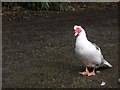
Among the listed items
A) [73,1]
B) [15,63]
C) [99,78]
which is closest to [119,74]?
[99,78]

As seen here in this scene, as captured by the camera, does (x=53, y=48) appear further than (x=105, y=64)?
Yes

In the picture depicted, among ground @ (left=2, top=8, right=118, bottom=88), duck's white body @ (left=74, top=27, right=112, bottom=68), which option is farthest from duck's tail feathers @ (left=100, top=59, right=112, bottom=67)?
duck's white body @ (left=74, top=27, right=112, bottom=68)

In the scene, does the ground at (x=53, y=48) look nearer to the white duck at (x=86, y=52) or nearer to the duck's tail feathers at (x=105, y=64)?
the duck's tail feathers at (x=105, y=64)

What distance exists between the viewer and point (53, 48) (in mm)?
7398

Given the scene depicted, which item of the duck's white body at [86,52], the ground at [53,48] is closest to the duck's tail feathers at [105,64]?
the ground at [53,48]

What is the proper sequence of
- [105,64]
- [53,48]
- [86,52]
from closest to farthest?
[86,52]
[105,64]
[53,48]

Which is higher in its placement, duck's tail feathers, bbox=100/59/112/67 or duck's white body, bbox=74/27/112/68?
duck's white body, bbox=74/27/112/68

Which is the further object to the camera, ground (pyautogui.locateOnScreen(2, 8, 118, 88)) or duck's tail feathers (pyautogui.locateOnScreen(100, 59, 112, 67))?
duck's tail feathers (pyautogui.locateOnScreen(100, 59, 112, 67))

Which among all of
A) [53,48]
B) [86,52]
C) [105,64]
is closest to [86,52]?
[86,52]

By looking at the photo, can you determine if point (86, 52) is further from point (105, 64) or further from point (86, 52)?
point (105, 64)

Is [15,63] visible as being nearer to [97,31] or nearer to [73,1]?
[97,31]

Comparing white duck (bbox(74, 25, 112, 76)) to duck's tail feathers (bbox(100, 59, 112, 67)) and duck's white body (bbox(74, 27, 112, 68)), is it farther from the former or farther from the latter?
duck's tail feathers (bbox(100, 59, 112, 67))

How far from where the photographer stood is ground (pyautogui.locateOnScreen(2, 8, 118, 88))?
5.70 meters

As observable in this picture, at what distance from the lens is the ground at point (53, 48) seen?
570 centimetres
